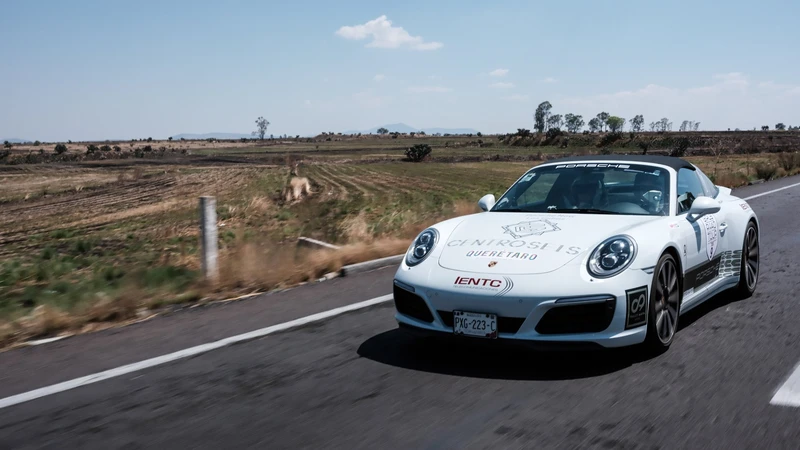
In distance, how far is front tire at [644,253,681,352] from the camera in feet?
16.8

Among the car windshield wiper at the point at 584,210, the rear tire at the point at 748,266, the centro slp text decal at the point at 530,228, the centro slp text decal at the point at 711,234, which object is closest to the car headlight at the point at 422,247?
the centro slp text decal at the point at 530,228

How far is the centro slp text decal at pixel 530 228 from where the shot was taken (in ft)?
18.4

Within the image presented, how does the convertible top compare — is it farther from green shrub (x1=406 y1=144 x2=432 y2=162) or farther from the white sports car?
green shrub (x1=406 y1=144 x2=432 y2=162)

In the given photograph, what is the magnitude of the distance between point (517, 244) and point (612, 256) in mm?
664

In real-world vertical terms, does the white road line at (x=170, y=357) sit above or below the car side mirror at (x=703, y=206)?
below

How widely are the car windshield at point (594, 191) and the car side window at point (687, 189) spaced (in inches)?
5.9

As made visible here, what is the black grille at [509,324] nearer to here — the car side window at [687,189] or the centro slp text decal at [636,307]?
the centro slp text decal at [636,307]

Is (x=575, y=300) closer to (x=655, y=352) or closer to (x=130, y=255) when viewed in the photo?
(x=655, y=352)

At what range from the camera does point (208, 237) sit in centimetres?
849

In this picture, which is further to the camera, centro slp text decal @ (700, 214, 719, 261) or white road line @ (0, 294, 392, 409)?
centro slp text decal @ (700, 214, 719, 261)

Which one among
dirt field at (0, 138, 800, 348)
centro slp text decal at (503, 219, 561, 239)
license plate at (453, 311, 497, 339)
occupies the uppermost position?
centro slp text decal at (503, 219, 561, 239)

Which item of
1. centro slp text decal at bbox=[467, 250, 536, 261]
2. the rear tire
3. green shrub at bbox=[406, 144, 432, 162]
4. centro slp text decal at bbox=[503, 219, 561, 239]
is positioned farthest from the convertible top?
green shrub at bbox=[406, 144, 432, 162]

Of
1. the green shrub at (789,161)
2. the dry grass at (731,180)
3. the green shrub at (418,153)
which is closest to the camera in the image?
the dry grass at (731,180)

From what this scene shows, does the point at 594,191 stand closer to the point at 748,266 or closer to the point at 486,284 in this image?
the point at 748,266
